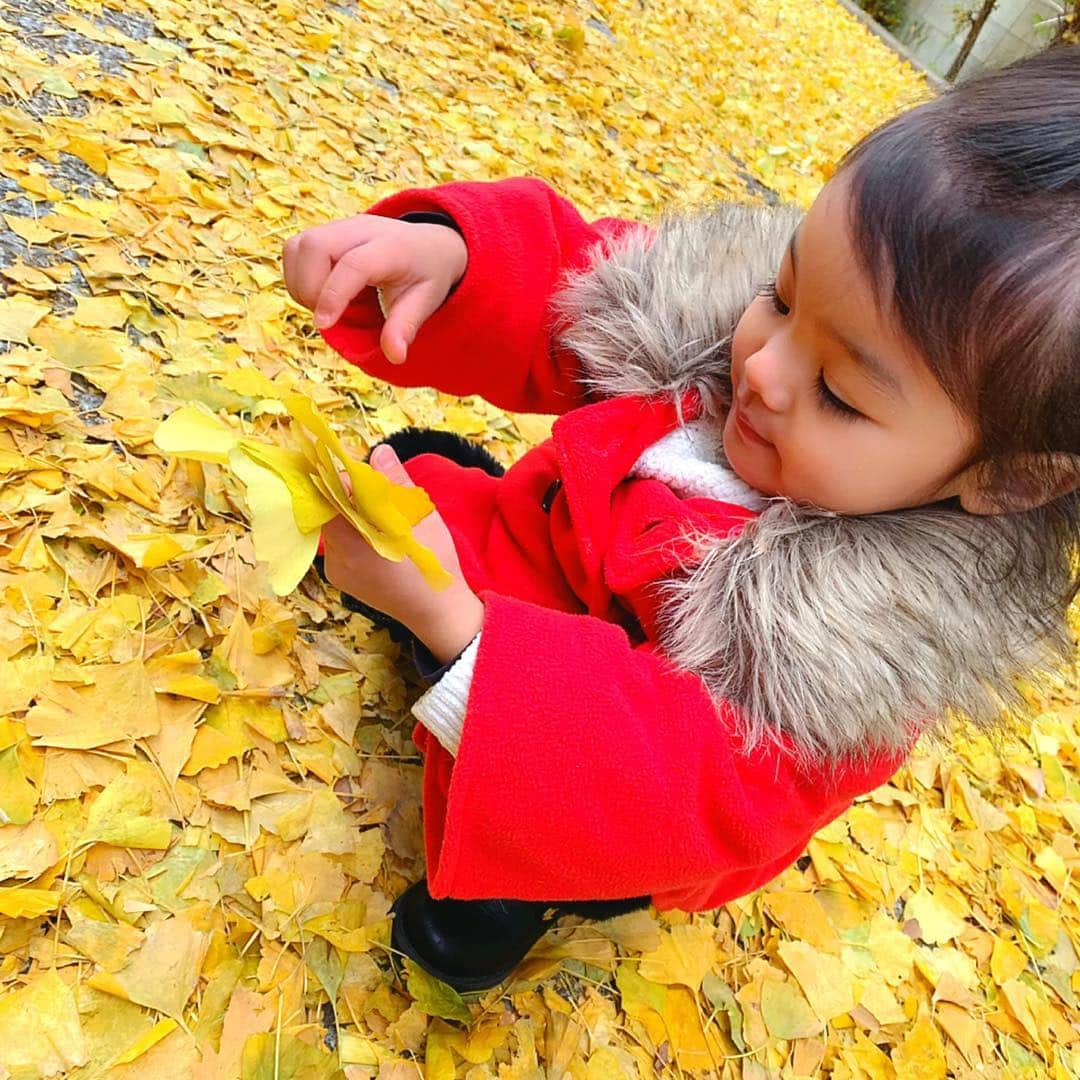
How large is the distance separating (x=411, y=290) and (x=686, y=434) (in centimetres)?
31

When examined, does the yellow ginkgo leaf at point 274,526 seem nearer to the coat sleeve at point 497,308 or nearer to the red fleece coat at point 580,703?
the red fleece coat at point 580,703

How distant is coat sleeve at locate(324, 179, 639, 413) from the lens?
925 millimetres

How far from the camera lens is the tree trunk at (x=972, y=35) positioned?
591 centimetres

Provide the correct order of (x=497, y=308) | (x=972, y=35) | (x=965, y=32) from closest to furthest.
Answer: (x=497, y=308)
(x=972, y=35)
(x=965, y=32)

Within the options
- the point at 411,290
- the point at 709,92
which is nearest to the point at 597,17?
the point at 709,92

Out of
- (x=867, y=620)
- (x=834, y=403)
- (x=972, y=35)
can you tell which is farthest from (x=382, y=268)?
(x=972, y=35)

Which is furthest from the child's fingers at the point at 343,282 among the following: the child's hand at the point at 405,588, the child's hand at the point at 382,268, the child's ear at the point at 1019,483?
the child's ear at the point at 1019,483

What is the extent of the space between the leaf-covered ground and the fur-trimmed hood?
12.0 inches

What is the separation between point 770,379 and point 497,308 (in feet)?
1.20

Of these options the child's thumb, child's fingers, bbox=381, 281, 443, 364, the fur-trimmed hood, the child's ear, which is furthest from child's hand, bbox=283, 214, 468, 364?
the child's ear

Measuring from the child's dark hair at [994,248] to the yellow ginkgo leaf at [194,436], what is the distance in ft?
1.52

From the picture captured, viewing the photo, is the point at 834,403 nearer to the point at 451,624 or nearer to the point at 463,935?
the point at 451,624

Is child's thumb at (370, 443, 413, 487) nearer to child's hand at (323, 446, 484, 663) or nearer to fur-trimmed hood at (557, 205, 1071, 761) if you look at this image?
child's hand at (323, 446, 484, 663)

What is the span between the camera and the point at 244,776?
33.3 inches
